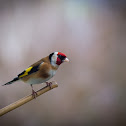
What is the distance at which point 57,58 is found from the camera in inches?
21.4

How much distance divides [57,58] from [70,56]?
0.98 metres

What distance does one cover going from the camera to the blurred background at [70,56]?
4.69ft

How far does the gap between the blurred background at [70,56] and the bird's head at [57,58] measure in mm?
829

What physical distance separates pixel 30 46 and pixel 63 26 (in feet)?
1.10

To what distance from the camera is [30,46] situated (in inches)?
57.4

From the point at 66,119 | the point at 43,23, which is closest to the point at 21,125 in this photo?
the point at 66,119

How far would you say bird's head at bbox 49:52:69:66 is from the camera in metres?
0.53

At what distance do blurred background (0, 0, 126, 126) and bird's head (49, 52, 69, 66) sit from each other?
0.83m

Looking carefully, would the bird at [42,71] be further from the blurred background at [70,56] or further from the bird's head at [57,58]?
the blurred background at [70,56]

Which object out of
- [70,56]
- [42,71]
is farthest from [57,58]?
[70,56]

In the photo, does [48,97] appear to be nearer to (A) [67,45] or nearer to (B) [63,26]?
(A) [67,45]

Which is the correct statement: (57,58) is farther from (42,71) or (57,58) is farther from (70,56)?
(70,56)

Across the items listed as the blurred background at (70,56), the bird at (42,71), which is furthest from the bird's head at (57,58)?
the blurred background at (70,56)

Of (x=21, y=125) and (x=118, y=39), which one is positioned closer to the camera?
(x=21, y=125)
